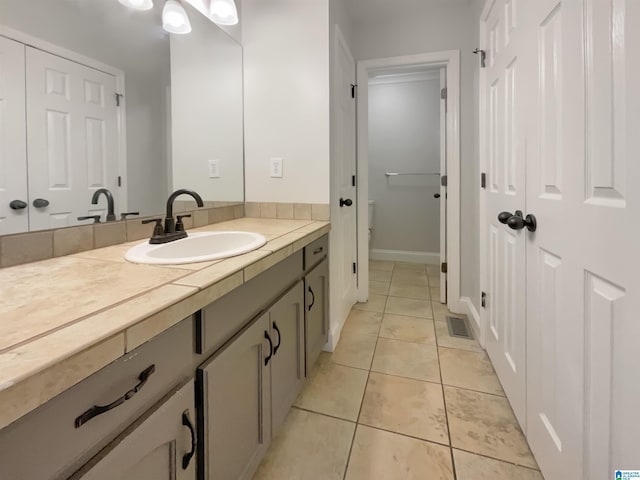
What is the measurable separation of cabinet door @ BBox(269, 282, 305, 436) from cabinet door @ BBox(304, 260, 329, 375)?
8 centimetres

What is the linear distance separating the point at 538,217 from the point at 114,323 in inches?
48.3

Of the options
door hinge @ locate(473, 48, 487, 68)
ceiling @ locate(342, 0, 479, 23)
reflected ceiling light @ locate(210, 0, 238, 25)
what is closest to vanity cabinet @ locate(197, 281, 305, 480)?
reflected ceiling light @ locate(210, 0, 238, 25)

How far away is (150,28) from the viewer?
1338 millimetres

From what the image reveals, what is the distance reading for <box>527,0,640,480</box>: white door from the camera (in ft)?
2.04

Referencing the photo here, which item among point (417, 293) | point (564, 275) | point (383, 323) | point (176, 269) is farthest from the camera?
point (417, 293)

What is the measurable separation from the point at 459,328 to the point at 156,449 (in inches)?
82.9

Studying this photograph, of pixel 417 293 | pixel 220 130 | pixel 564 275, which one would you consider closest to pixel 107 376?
pixel 564 275

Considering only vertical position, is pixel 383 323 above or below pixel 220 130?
below

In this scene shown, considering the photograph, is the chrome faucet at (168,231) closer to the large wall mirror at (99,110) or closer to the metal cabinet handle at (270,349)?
the large wall mirror at (99,110)

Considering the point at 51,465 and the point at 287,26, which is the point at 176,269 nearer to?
the point at 51,465

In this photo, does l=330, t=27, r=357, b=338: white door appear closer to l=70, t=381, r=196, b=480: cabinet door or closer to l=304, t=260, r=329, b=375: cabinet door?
l=304, t=260, r=329, b=375: cabinet door

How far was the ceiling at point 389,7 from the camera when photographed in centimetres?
229

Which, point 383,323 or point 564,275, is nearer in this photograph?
point 564,275

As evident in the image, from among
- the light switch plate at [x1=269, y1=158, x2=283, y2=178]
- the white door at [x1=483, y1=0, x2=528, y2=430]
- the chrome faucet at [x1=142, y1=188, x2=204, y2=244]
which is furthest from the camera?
the light switch plate at [x1=269, y1=158, x2=283, y2=178]
